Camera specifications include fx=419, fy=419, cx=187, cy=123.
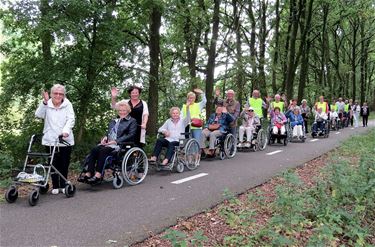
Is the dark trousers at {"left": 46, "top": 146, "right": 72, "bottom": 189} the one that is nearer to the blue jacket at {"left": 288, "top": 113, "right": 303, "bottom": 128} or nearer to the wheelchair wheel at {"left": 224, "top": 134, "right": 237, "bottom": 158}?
the wheelchair wheel at {"left": 224, "top": 134, "right": 237, "bottom": 158}

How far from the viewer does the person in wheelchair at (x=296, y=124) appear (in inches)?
678

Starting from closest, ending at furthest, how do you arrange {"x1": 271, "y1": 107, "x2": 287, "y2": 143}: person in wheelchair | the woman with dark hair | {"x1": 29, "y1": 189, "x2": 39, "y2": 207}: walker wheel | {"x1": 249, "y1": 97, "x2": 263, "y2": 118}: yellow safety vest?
1. {"x1": 29, "y1": 189, "x2": 39, "y2": 207}: walker wheel
2. the woman with dark hair
3. {"x1": 249, "y1": 97, "x2": 263, "y2": 118}: yellow safety vest
4. {"x1": 271, "y1": 107, "x2": 287, "y2": 143}: person in wheelchair

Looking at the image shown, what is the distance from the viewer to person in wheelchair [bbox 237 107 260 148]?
1388 cm

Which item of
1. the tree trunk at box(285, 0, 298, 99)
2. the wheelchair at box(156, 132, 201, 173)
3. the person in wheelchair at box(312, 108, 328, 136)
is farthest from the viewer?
the tree trunk at box(285, 0, 298, 99)

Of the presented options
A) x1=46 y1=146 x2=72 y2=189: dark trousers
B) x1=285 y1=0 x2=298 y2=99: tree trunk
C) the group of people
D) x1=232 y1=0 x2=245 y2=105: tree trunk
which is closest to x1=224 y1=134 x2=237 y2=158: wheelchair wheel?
the group of people

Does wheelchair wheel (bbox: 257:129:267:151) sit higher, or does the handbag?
the handbag

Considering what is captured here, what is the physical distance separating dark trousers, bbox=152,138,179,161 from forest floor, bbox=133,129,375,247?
7.01ft

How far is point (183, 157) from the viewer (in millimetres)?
9766

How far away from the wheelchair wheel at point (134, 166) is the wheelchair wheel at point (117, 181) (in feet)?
0.38

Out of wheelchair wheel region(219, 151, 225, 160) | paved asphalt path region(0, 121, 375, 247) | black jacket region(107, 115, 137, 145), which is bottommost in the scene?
paved asphalt path region(0, 121, 375, 247)

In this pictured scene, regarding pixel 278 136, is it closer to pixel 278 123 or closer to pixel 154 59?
pixel 278 123

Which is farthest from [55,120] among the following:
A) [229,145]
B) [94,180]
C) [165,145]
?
[229,145]

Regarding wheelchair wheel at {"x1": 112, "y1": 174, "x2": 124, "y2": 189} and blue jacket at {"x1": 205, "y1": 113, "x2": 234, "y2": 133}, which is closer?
wheelchair wheel at {"x1": 112, "y1": 174, "x2": 124, "y2": 189}

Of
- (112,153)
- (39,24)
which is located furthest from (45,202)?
(39,24)
